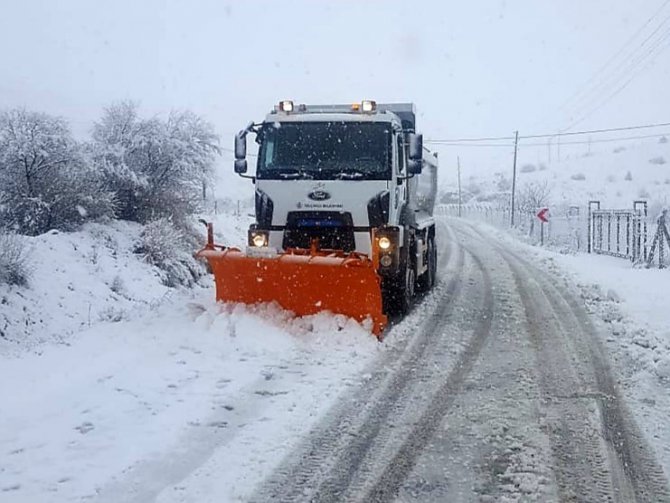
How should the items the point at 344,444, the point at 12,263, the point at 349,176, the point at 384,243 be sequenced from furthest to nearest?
the point at 12,263 → the point at 349,176 → the point at 384,243 → the point at 344,444

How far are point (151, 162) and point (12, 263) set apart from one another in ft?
26.2

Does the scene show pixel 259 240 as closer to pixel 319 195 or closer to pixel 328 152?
pixel 319 195

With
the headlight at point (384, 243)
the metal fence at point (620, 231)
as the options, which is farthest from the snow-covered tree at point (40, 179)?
the metal fence at point (620, 231)

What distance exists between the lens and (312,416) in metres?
5.75

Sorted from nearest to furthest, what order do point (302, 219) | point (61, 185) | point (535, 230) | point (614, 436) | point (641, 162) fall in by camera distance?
1. point (614, 436)
2. point (302, 219)
3. point (61, 185)
4. point (535, 230)
5. point (641, 162)

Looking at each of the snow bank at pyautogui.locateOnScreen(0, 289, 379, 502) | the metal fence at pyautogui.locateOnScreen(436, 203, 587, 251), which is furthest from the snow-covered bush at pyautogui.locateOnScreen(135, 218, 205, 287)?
the metal fence at pyautogui.locateOnScreen(436, 203, 587, 251)

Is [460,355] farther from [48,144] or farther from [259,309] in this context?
[48,144]

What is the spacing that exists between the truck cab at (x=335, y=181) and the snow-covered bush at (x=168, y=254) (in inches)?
336

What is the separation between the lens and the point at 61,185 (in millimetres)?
17984


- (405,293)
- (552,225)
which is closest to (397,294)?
(405,293)

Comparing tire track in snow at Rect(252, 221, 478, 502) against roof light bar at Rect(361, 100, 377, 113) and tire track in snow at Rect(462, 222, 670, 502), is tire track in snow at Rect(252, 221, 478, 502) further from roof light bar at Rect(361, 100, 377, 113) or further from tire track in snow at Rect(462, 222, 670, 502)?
roof light bar at Rect(361, 100, 377, 113)

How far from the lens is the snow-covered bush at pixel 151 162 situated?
20281 mm

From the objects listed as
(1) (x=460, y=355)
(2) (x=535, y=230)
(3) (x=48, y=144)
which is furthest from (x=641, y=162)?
(1) (x=460, y=355)

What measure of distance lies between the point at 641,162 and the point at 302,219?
225 feet
